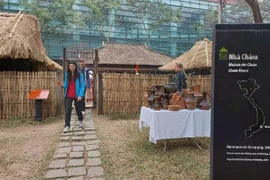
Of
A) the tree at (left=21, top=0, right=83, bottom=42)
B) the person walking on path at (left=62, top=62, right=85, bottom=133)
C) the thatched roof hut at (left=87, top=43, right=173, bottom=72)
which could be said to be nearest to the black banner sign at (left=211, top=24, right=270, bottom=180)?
the person walking on path at (left=62, top=62, right=85, bottom=133)

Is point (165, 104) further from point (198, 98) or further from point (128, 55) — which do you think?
point (128, 55)

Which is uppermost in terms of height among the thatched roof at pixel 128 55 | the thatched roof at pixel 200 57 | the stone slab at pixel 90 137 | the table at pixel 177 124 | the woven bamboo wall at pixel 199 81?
the thatched roof at pixel 128 55

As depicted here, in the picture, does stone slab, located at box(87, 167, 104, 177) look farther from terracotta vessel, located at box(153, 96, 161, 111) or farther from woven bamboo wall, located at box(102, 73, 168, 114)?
woven bamboo wall, located at box(102, 73, 168, 114)

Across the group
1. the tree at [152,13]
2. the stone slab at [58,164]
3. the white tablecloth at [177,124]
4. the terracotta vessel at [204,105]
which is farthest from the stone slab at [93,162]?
the tree at [152,13]

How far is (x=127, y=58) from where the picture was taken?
16.8 metres

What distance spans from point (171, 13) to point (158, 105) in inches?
928

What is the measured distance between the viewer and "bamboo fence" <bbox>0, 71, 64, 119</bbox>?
720cm

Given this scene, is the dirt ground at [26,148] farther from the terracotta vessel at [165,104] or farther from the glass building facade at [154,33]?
the glass building facade at [154,33]

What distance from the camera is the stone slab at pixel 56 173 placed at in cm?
321

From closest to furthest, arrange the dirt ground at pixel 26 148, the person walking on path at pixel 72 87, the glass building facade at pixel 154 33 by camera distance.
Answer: the dirt ground at pixel 26 148, the person walking on path at pixel 72 87, the glass building facade at pixel 154 33

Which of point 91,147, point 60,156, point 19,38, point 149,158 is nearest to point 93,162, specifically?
point 60,156

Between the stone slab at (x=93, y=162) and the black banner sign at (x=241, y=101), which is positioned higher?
the black banner sign at (x=241, y=101)

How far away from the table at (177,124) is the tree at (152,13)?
2296cm

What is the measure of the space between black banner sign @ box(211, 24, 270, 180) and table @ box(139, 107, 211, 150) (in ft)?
6.34
